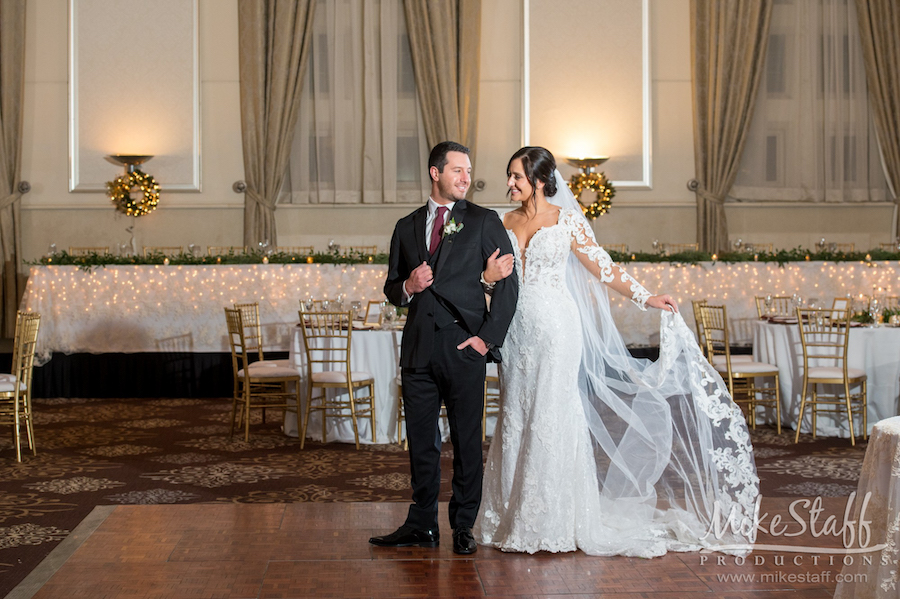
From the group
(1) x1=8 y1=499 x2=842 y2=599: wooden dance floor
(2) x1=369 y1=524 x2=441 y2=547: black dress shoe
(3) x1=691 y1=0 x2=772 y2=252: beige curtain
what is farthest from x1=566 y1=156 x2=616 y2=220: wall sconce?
(2) x1=369 y1=524 x2=441 y2=547: black dress shoe

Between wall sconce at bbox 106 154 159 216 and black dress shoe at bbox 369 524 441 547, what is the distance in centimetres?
860

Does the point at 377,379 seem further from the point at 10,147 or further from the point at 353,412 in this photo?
the point at 10,147

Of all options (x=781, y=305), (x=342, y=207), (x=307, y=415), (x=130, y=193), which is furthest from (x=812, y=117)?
(x=130, y=193)

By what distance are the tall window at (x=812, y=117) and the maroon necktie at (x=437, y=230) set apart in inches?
370

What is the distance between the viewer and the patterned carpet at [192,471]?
4691 millimetres

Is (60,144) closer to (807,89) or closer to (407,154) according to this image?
(407,154)

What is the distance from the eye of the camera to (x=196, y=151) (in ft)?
38.8

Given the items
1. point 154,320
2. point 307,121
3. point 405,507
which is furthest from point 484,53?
point 405,507

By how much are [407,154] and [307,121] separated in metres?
1.45

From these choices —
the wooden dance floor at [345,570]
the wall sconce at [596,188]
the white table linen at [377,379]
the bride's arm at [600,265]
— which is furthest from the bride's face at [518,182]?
the wall sconce at [596,188]

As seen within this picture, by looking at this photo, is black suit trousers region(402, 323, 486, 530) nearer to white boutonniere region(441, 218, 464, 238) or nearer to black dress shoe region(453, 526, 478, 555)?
black dress shoe region(453, 526, 478, 555)

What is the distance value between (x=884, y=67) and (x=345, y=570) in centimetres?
1153

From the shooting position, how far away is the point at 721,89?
11891mm

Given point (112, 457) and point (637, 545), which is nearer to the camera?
point (637, 545)
